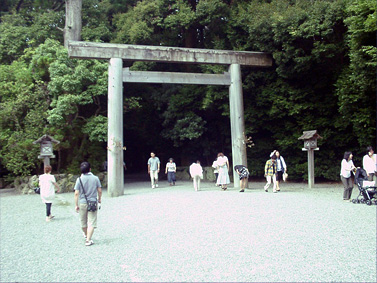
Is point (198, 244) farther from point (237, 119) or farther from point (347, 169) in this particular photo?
point (237, 119)

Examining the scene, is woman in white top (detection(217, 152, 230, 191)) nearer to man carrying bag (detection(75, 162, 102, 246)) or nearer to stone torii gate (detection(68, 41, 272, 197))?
stone torii gate (detection(68, 41, 272, 197))

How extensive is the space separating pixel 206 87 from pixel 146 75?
6.61m

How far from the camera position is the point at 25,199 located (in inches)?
579

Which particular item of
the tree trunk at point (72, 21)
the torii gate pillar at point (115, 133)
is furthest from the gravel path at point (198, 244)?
the tree trunk at point (72, 21)

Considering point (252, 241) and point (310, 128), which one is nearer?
point (252, 241)

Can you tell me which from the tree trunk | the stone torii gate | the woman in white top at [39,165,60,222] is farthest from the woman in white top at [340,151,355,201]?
the tree trunk

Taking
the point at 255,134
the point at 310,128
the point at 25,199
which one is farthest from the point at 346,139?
the point at 25,199

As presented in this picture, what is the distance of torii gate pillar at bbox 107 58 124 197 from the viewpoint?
45.1ft

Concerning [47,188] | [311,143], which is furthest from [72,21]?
[311,143]

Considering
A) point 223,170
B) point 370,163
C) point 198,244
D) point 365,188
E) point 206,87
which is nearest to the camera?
point 198,244

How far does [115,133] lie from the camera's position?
13.8 meters

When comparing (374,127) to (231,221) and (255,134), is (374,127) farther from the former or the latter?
(231,221)

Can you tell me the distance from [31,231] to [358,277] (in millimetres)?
6845

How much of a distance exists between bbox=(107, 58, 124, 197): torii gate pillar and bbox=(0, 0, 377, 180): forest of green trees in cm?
387
